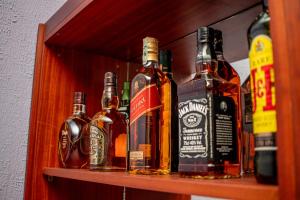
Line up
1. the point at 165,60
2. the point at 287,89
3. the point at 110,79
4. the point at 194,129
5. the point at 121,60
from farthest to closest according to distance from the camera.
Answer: the point at 121,60 → the point at 110,79 → the point at 165,60 → the point at 194,129 → the point at 287,89

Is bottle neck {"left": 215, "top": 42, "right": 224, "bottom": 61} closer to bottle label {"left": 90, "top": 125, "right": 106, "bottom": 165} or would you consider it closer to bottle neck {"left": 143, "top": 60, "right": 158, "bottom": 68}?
bottle neck {"left": 143, "top": 60, "right": 158, "bottom": 68}

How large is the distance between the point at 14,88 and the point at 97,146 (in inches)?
19.0

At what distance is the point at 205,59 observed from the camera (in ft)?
1.95

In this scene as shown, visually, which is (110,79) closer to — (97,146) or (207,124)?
(97,146)

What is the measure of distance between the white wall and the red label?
1.97ft

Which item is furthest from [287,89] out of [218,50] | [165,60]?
[165,60]

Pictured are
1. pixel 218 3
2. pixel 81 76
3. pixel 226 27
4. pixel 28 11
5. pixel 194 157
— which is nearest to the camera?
pixel 194 157

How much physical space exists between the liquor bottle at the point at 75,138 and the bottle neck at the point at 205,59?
463 mm

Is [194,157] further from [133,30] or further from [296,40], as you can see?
[133,30]

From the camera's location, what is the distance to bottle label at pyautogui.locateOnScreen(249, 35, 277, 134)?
1.30 ft

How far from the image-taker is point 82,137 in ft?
3.10

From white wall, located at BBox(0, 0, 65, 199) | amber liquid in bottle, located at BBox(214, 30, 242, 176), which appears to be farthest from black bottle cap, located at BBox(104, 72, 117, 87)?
white wall, located at BBox(0, 0, 65, 199)

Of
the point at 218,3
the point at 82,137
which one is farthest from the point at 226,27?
the point at 82,137

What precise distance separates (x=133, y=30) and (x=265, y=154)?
1.87 feet
